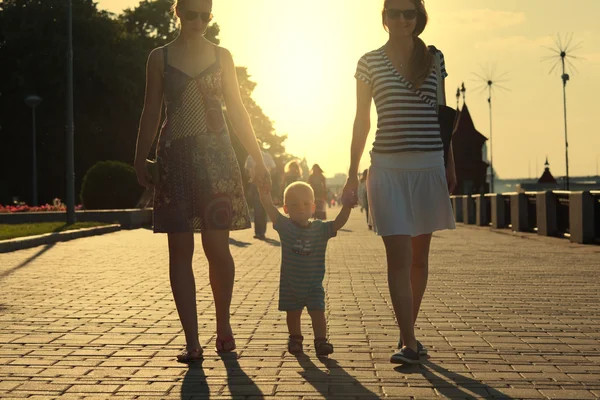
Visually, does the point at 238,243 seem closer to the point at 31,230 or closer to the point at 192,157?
the point at 31,230


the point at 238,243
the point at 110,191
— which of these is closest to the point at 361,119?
the point at 238,243

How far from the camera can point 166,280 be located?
37.1ft

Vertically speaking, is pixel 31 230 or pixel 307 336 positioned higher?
pixel 31 230

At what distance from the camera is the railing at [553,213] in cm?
1892

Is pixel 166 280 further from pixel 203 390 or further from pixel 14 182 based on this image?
pixel 14 182

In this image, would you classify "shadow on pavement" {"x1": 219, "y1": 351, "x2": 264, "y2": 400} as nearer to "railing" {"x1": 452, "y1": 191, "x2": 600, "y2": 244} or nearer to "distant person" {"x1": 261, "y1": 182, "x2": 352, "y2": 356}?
"distant person" {"x1": 261, "y1": 182, "x2": 352, "y2": 356}

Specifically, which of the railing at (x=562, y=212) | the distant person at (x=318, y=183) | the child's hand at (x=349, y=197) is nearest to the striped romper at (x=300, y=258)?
the child's hand at (x=349, y=197)

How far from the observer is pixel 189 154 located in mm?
5891

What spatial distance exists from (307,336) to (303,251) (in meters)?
0.87

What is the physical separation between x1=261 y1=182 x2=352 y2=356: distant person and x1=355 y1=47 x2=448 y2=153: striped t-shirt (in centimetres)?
64

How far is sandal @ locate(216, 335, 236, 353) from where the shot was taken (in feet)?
19.7

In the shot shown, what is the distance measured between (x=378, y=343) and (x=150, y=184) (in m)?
1.72

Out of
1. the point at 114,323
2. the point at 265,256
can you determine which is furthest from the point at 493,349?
the point at 265,256

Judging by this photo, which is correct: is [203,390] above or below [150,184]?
below
